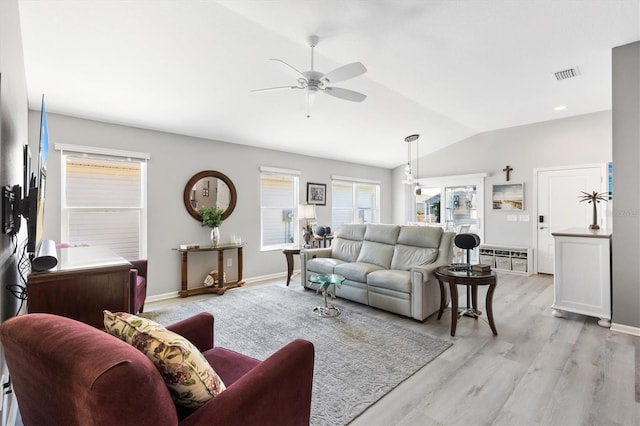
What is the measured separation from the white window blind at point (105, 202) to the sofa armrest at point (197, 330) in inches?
115

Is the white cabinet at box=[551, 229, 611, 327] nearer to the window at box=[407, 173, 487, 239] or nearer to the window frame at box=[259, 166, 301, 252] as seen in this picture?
the window at box=[407, 173, 487, 239]

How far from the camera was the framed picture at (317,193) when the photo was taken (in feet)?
20.3

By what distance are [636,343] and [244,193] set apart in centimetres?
506

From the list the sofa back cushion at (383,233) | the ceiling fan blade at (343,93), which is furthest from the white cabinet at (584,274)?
the ceiling fan blade at (343,93)

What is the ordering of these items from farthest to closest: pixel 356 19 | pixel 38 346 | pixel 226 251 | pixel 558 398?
pixel 226 251
pixel 356 19
pixel 558 398
pixel 38 346

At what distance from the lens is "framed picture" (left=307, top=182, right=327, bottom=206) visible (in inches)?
244

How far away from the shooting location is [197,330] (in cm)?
174

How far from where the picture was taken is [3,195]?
4.94ft

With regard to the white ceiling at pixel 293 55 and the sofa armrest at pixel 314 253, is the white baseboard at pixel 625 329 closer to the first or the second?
the white ceiling at pixel 293 55

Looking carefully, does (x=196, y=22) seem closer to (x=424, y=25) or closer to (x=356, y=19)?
(x=356, y=19)

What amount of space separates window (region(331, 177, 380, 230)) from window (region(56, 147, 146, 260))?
148 inches

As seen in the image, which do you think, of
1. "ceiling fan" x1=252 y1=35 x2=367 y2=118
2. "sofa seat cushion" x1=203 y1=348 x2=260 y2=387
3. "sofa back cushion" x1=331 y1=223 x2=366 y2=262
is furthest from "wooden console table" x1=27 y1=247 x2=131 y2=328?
"sofa back cushion" x1=331 y1=223 x2=366 y2=262

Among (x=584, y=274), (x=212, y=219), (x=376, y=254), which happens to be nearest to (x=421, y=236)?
(x=376, y=254)

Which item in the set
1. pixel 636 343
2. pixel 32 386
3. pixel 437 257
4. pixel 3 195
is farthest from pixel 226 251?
pixel 636 343
